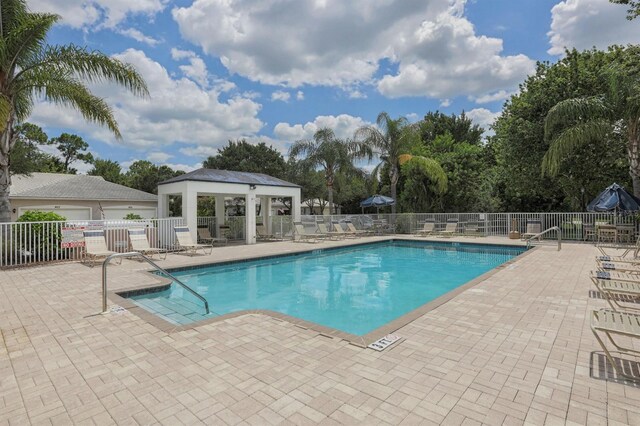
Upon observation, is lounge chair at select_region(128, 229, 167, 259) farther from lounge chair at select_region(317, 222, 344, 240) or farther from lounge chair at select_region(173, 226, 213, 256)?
lounge chair at select_region(317, 222, 344, 240)

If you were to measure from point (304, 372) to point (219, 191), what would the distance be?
14.1m

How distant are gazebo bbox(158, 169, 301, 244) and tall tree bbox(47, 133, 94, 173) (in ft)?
121

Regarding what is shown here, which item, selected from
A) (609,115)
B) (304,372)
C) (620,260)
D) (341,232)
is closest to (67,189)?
(341,232)

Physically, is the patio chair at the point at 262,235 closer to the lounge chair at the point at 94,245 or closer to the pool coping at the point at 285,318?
the lounge chair at the point at 94,245

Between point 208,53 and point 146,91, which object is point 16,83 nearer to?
point 146,91

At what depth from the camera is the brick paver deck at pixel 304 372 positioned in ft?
9.50

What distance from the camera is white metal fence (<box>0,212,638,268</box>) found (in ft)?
35.0

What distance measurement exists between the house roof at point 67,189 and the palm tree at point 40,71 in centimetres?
1225

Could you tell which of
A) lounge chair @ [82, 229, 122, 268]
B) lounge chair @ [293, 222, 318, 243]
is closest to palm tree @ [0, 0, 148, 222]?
lounge chair @ [82, 229, 122, 268]

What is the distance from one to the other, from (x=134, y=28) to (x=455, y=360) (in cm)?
1389

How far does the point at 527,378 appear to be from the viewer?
11.4 feet

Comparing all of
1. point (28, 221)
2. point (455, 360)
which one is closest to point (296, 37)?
point (28, 221)

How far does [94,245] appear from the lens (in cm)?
1125

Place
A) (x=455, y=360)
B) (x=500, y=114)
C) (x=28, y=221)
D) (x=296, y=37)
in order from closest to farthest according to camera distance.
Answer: (x=455, y=360) < (x=28, y=221) < (x=296, y=37) < (x=500, y=114)
